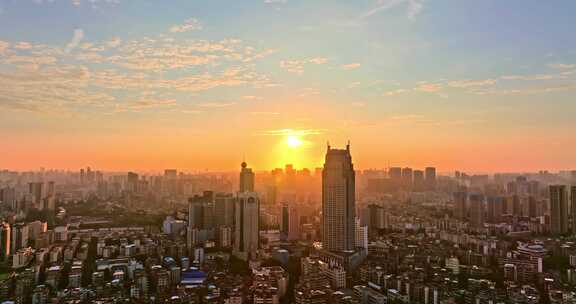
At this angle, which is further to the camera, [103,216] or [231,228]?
[103,216]

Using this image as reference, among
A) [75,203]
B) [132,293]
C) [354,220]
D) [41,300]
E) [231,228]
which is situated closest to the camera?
[41,300]

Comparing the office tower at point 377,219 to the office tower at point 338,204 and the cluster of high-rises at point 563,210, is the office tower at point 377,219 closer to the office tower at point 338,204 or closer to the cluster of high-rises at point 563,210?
the office tower at point 338,204

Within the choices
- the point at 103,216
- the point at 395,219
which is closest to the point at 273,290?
the point at 395,219

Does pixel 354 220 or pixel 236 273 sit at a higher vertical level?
pixel 354 220

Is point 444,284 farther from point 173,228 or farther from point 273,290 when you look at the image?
point 173,228

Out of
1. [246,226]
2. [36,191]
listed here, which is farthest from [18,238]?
[36,191]

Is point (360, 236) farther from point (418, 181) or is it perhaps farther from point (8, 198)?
point (418, 181)
